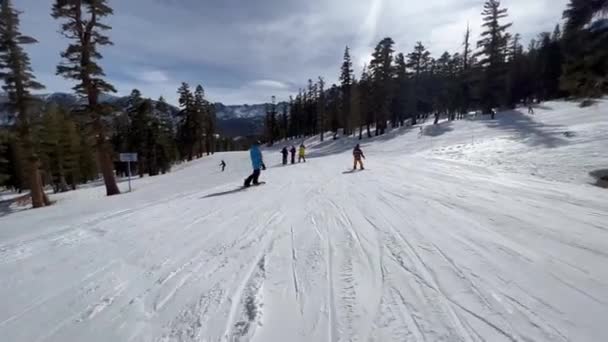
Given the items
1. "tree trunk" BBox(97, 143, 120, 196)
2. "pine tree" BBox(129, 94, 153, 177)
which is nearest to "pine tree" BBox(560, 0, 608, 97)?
"tree trunk" BBox(97, 143, 120, 196)

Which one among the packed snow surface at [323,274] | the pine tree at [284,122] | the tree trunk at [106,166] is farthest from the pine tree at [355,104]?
the packed snow surface at [323,274]

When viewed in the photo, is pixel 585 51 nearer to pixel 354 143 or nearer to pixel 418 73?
pixel 354 143

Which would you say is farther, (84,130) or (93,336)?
(84,130)

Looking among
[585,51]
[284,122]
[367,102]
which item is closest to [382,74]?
[367,102]

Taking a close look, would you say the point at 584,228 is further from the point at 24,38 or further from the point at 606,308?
the point at 24,38

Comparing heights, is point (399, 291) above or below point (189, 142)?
below

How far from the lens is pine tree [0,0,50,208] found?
56.2 feet

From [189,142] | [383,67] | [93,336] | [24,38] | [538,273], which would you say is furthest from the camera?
[189,142]

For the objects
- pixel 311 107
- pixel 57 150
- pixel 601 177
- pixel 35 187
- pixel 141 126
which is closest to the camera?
pixel 601 177

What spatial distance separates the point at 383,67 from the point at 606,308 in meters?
43.8

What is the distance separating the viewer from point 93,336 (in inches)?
92.9

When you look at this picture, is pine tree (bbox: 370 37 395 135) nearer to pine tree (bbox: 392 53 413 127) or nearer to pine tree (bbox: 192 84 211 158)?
pine tree (bbox: 392 53 413 127)

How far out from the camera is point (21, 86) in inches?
708

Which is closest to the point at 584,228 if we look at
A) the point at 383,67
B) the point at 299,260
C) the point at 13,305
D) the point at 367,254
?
the point at 367,254
